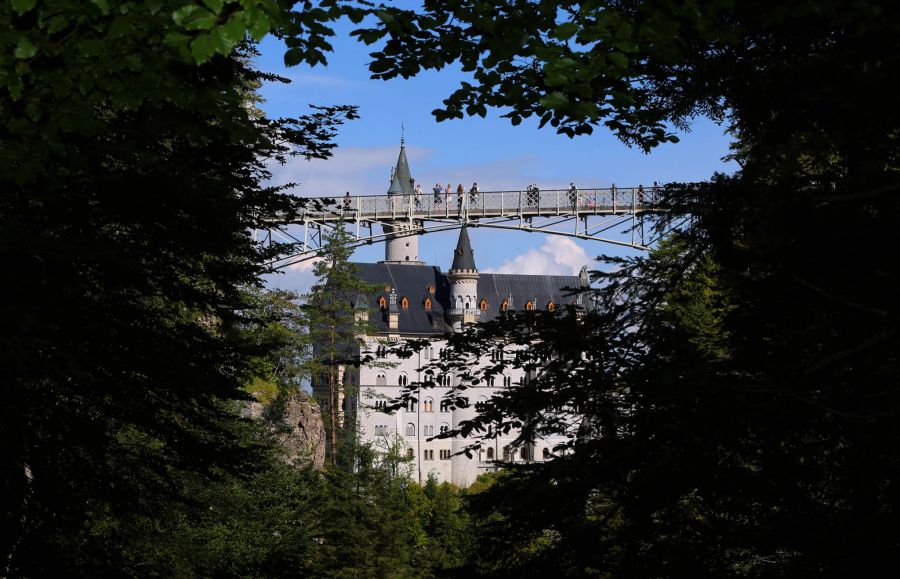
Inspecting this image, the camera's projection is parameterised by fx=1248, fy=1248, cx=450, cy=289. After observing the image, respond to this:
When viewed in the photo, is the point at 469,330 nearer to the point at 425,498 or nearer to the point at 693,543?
the point at 693,543

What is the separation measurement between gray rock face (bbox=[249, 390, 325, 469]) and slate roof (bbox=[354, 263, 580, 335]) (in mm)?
58646

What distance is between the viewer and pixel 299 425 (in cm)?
4994

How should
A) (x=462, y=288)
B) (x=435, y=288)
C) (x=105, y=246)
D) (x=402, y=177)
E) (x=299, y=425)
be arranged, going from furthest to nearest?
(x=402, y=177) < (x=435, y=288) < (x=462, y=288) < (x=299, y=425) < (x=105, y=246)

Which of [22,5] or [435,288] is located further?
[435,288]

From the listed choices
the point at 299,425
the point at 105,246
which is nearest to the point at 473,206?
the point at 299,425

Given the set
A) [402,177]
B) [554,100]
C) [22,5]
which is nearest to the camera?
[22,5]

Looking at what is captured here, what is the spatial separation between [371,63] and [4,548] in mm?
5747

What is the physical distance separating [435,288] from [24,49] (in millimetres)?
109145

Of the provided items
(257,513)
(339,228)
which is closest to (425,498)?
(339,228)

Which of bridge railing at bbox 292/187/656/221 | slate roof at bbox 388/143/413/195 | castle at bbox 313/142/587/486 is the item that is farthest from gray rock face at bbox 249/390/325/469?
slate roof at bbox 388/143/413/195

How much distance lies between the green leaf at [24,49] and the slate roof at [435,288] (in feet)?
341

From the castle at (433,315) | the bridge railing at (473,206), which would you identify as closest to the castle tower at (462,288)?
the castle at (433,315)

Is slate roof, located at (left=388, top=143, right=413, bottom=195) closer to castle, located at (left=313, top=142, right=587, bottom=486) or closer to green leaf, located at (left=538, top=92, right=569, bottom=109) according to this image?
castle, located at (left=313, top=142, right=587, bottom=486)

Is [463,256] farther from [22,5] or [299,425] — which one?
[22,5]
